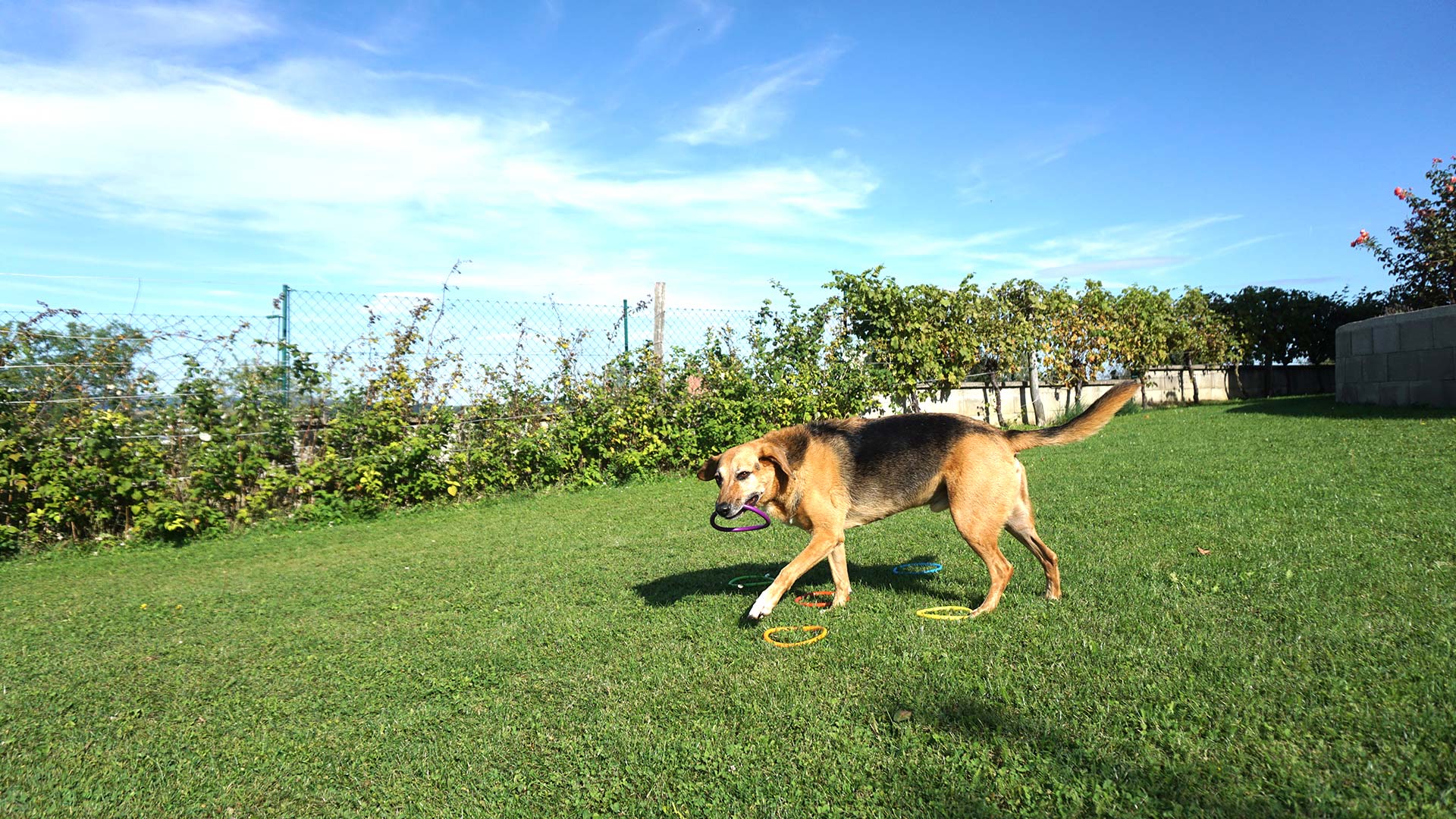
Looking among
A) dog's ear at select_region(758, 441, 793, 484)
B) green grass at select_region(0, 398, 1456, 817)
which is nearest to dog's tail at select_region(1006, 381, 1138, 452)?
green grass at select_region(0, 398, 1456, 817)

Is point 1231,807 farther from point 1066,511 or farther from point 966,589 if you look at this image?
point 1066,511

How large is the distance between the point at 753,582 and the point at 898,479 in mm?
1496

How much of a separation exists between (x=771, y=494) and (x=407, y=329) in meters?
7.38

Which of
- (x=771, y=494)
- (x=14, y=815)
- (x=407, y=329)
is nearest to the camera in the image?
(x=14, y=815)

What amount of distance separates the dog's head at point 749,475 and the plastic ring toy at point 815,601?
82 cm

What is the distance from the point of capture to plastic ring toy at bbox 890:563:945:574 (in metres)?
6.07

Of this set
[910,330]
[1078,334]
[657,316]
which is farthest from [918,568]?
[1078,334]

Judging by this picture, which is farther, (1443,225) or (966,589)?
(1443,225)

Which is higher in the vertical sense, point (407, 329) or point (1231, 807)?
point (407, 329)

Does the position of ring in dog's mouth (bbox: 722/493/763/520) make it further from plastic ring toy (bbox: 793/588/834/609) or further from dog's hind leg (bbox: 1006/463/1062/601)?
dog's hind leg (bbox: 1006/463/1062/601)

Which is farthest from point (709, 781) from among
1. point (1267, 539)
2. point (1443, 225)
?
point (1443, 225)

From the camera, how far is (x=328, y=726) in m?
3.80

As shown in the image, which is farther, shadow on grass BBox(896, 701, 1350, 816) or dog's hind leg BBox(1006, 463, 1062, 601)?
dog's hind leg BBox(1006, 463, 1062, 601)

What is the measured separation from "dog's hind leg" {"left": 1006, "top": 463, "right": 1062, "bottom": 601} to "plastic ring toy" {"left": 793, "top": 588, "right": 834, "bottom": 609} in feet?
4.51
